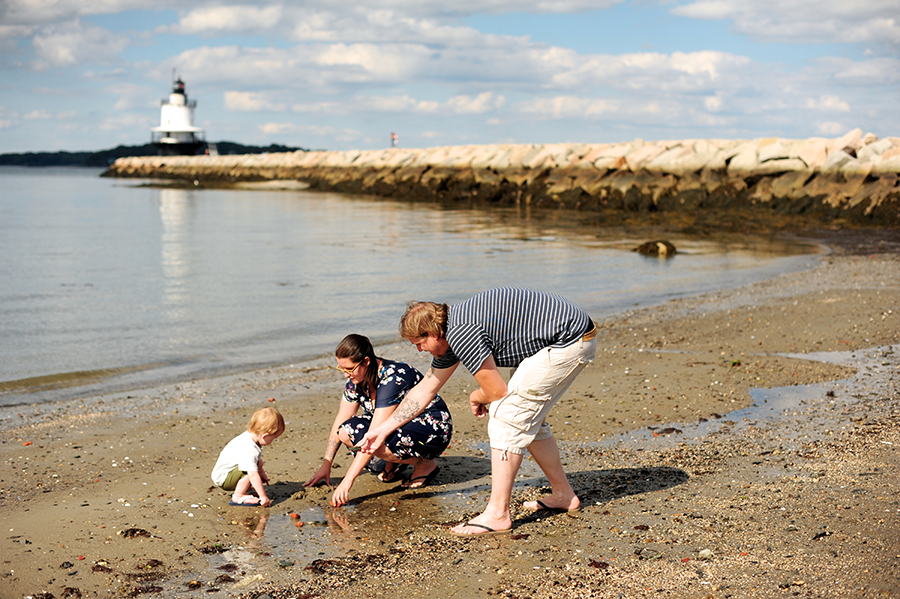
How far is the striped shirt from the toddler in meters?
1.36

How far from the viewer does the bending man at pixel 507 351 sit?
3.93m

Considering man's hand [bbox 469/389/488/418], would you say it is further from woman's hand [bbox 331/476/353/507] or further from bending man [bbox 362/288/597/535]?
woman's hand [bbox 331/476/353/507]

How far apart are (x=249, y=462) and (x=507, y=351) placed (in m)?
1.76

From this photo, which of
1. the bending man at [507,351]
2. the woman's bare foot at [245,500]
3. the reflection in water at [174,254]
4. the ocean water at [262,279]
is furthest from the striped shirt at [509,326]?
the reflection in water at [174,254]

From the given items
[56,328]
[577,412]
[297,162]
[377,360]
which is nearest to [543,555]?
[377,360]

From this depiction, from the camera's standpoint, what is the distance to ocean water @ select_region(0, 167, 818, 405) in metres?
9.69

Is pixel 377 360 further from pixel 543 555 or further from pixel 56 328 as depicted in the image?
pixel 56 328

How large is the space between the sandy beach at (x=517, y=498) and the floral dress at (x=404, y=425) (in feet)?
1.02

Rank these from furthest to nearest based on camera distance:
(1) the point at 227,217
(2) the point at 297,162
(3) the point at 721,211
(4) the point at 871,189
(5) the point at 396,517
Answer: (2) the point at 297,162 → (1) the point at 227,217 → (3) the point at 721,211 → (4) the point at 871,189 → (5) the point at 396,517

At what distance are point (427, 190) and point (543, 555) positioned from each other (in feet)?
137

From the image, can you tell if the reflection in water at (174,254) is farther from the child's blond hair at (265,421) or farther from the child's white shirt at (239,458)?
the child's blond hair at (265,421)

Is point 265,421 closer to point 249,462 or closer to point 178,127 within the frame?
point 249,462

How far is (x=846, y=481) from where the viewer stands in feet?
Answer: 15.1

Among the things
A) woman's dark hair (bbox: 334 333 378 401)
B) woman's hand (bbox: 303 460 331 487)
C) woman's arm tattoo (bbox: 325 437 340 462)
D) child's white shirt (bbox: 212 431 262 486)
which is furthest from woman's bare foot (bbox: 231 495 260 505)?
woman's dark hair (bbox: 334 333 378 401)
